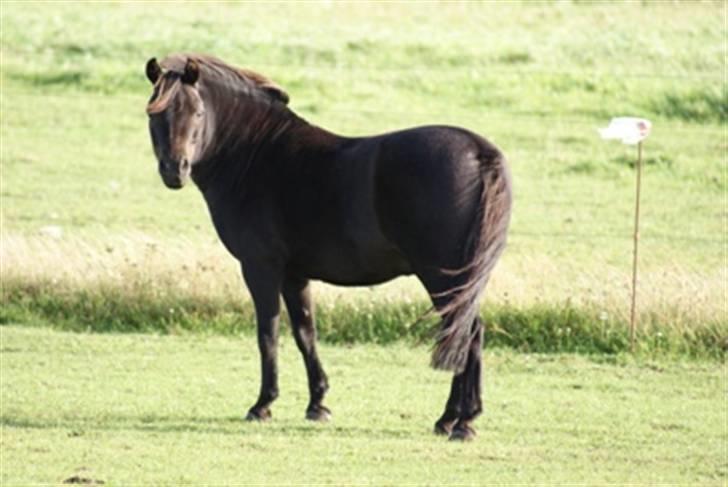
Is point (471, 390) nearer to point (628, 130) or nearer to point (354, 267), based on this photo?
point (354, 267)

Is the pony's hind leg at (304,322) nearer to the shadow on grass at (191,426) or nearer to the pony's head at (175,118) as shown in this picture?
the shadow on grass at (191,426)

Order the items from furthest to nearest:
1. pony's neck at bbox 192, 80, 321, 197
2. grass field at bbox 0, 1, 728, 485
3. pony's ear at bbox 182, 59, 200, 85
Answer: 1. pony's neck at bbox 192, 80, 321, 197
2. pony's ear at bbox 182, 59, 200, 85
3. grass field at bbox 0, 1, 728, 485

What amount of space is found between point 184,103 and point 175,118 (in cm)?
14

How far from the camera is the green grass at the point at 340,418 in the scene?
10352mm

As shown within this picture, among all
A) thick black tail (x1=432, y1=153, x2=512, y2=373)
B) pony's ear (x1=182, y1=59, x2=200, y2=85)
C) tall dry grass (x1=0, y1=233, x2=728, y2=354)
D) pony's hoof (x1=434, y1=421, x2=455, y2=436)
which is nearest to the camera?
thick black tail (x1=432, y1=153, x2=512, y2=373)

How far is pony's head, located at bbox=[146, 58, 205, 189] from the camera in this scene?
451 inches

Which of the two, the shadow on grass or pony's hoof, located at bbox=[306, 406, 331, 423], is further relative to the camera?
pony's hoof, located at bbox=[306, 406, 331, 423]

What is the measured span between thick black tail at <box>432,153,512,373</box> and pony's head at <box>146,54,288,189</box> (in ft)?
5.89

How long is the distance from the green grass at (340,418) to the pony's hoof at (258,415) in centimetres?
6

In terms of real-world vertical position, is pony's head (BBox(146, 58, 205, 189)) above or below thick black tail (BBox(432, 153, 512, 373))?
above

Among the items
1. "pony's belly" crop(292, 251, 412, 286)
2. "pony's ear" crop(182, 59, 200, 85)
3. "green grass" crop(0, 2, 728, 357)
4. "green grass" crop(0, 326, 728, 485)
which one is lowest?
"green grass" crop(0, 2, 728, 357)

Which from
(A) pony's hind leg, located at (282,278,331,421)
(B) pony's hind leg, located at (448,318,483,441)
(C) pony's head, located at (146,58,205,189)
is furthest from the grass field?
(C) pony's head, located at (146,58,205,189)

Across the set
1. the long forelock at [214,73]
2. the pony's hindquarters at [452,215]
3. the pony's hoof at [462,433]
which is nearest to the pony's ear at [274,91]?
the long forelock at [214,73]

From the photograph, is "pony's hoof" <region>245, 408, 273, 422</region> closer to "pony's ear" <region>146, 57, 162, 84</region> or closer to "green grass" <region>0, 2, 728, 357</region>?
"pony's ear" <region>146, 57, 162, 84</region>
